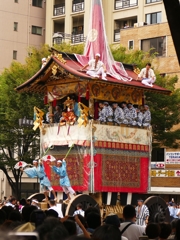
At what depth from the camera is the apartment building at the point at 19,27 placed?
50000 mm

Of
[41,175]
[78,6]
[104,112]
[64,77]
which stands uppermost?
[78,6]

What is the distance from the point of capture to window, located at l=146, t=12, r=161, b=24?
1833 inches

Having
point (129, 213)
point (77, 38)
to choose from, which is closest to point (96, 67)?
point (129, 213)

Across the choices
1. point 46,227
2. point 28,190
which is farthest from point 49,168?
point 28,190

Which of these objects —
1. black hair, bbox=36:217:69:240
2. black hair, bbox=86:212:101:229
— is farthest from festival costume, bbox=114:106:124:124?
black hair, bbox=36:217:69:240

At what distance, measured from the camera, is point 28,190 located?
46812 millimetres

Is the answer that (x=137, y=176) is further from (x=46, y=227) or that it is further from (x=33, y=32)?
(x=33, y=32)

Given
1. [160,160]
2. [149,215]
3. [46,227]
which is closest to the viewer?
[46,227]

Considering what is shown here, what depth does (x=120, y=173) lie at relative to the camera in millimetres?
22047

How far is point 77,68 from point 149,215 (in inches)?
201

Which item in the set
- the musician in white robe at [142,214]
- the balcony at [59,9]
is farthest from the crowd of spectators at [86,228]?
the balcony at [59,9]

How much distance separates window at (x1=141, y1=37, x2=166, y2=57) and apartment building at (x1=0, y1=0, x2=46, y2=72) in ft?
37.3

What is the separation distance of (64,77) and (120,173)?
3567 millimetres

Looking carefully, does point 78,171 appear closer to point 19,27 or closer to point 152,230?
point 152,230
